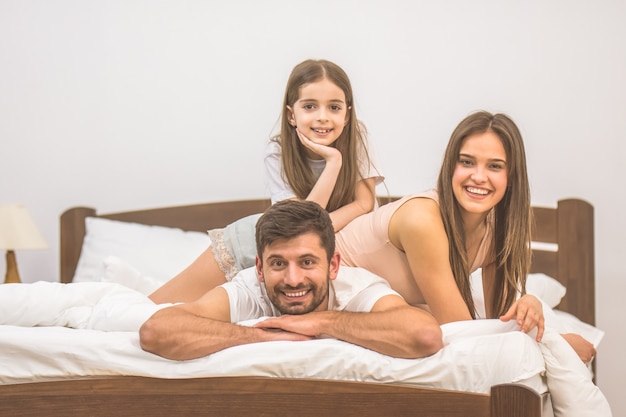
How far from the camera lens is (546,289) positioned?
304 centimetres

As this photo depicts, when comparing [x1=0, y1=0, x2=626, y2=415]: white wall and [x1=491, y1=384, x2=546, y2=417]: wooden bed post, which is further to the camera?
[x1=0, y1=0, x2=626, y2=415]: white wall

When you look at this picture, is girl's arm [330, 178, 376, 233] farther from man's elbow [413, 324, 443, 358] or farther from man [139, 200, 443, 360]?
man's elbow [413, 324, 443, 358]

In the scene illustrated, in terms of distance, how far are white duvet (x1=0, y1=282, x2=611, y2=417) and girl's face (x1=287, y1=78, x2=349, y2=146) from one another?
80 centimetres

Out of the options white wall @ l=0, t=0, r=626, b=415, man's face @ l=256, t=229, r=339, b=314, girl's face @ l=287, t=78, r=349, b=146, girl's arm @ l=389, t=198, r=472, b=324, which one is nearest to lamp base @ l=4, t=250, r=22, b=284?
white wall @ l=0, t=0, r=626, b=415

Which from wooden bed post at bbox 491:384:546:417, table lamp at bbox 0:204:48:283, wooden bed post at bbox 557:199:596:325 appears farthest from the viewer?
table lamp at bbox 0:204:48:283

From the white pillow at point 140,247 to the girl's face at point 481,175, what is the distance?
1.35 m

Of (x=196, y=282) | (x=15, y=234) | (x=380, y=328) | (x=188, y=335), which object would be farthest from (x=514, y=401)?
(x=15, y=234)

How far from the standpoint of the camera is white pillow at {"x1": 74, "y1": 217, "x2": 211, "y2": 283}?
3232 millimetres

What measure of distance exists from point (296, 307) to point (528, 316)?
528mm

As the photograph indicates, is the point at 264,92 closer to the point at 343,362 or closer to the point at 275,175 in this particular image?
the point at 275,175

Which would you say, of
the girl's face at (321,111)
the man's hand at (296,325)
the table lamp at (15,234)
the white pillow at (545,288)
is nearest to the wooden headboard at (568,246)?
the white pillow at (545,288)

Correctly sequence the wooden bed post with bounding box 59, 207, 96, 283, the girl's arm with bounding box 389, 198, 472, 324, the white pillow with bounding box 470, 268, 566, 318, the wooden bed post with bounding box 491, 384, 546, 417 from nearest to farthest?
1. the wooden bed post with bounding box 491, 384, 546, 417
2. the girl's arm with bounding box 389, 198, 472, 324
3. the white pillow with bounding box 470, 268, 566, 318
4. the wooden bed post with bounding box 59, 207, 96, 283

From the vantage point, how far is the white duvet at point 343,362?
1.80 meters

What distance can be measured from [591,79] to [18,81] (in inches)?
94.1
